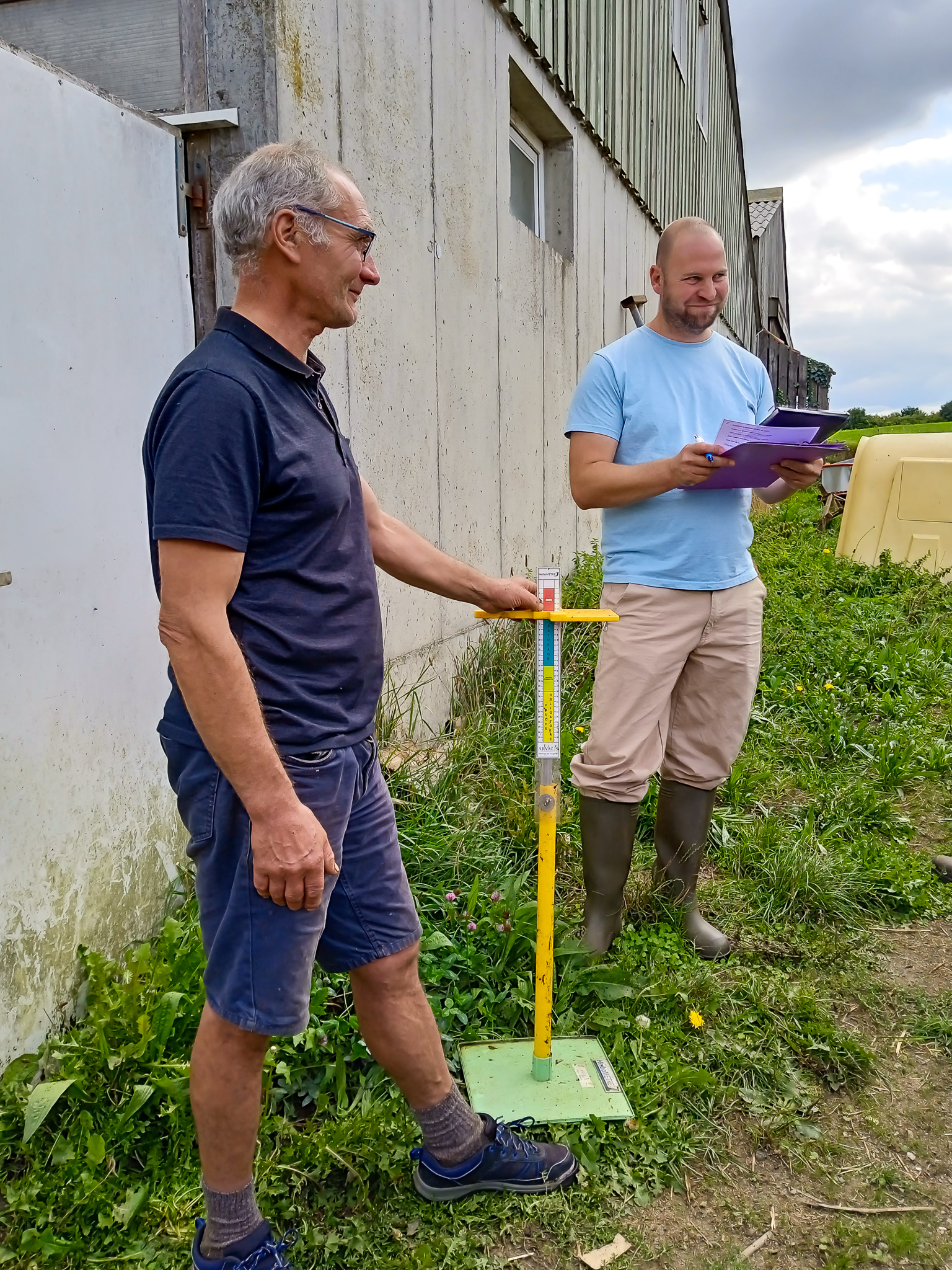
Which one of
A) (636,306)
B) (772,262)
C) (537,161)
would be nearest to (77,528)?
(537,161)

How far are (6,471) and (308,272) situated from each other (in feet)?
3.24

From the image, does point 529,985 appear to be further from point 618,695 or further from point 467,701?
point 467,701

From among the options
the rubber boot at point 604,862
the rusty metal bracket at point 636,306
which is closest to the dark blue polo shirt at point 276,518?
the rubber boot at point 604,862

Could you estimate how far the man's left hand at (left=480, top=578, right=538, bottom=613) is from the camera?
2.13m

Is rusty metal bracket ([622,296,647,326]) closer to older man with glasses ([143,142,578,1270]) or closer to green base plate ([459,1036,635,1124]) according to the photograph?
green base plate ([459,1036,635,1124])

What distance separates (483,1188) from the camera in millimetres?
2057

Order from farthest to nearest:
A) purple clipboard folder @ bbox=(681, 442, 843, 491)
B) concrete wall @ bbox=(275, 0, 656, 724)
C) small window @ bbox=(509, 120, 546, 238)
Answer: small window @ bbox=(509, 120, 546, 238) < concrete wall @ bbox=(275, 0, 656, 724) < purple clipboard folder @ bbox=(681, 442, 843, 491)

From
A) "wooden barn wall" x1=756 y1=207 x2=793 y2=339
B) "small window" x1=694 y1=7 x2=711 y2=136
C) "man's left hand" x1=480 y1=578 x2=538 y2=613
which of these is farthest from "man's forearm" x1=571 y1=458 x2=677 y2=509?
"wooden barn wall" x1=756 y1=207 x2=793 y2=339

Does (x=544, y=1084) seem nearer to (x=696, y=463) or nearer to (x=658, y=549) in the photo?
(x=658, y=549)

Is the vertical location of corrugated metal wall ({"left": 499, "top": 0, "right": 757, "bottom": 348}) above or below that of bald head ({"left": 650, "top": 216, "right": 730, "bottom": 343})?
above

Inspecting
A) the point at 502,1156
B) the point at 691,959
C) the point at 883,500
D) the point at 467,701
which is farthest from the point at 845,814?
the point at 883,500

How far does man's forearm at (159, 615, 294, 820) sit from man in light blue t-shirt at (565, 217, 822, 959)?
4.92ft

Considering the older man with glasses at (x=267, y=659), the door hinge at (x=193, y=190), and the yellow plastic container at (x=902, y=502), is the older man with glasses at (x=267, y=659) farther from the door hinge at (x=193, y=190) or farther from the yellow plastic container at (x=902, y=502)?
the yellow plastic container at (x=902, y=502)

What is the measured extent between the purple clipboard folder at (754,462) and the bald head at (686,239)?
0.65 metres
